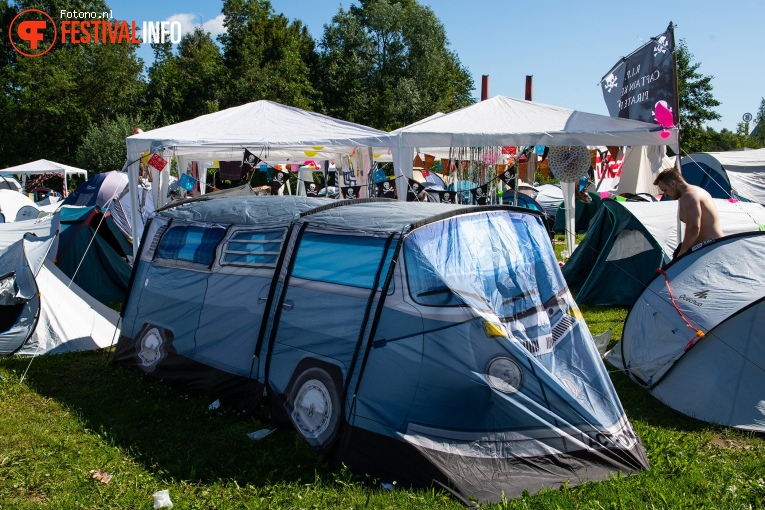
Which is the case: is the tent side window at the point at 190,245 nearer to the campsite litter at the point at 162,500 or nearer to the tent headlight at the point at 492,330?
the campsite litter at the point at 162,500

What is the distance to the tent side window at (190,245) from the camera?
17.6ft

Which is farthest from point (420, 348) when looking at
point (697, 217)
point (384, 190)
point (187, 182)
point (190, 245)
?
point (384, 190)

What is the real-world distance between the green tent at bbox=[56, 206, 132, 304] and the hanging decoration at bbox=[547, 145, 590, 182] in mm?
6882

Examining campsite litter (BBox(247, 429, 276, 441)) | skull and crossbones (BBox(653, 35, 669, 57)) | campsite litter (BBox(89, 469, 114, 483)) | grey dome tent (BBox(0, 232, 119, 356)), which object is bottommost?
campsite litter (BBox(89, 469, 114, 483))

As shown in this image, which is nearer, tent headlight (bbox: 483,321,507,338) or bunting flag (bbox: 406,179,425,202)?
tent headlight (bbox: 483,321,507,338)

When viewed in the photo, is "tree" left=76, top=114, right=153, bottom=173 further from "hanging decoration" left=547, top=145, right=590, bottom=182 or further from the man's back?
the man's back

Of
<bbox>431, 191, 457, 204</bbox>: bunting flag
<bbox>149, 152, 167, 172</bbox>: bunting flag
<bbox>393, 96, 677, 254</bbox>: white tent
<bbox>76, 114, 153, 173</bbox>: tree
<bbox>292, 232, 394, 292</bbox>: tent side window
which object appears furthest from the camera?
<bbox>76, 114, 153, 173</bbox>: tree

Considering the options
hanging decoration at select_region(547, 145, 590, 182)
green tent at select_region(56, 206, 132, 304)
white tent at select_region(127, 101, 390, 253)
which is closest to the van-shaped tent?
white tent at select_region(127, 101, 390, 253)

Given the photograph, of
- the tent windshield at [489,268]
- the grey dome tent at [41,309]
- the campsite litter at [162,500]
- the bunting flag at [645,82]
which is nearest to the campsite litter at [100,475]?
the campsite litter at [162,500]

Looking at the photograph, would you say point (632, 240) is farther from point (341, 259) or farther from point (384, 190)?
point (341, 259)

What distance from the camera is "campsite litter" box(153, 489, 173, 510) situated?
355 centimetres

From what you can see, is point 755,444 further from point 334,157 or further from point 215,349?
point 334,157

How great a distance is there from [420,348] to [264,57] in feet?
130

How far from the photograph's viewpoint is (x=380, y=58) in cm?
4209
